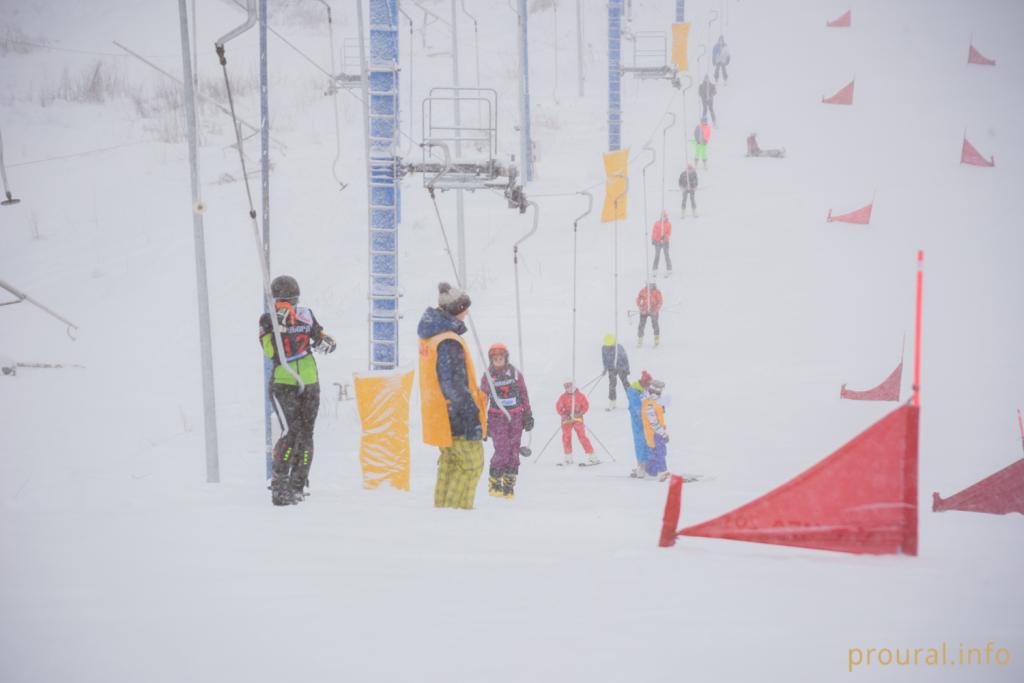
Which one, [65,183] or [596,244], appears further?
[65,183]

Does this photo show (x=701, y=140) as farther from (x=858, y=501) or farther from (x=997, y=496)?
(x=858, y=501)

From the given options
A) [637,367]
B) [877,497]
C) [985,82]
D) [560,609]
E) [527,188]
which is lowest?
[637,367]

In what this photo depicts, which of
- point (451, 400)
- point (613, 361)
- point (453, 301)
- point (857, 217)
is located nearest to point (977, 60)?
point (857, 217)

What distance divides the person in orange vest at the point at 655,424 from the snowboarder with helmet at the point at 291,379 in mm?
4461

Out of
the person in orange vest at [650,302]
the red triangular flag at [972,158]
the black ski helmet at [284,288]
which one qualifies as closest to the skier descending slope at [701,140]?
the red triangular flag at [972,158]

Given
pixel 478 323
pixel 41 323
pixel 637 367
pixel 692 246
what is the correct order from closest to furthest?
pixel 637 367, pixel 478 323, pixel 41 323, pixel 692 246

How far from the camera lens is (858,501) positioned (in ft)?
14.8

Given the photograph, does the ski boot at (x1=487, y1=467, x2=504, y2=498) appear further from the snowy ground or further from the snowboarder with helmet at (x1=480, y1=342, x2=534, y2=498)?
the snowy ground

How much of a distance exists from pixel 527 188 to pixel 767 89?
12.2 meters

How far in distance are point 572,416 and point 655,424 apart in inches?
60.6

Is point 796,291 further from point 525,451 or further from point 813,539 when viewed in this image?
point 813,539

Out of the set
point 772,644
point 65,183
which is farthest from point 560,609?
point 65,183

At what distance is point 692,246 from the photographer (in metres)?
21.5

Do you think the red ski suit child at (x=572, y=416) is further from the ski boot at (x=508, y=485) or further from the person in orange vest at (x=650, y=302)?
the person in orange vest at (x=650, y=302)
